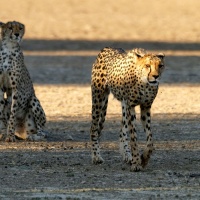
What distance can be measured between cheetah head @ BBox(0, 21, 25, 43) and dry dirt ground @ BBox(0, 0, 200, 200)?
142 centimetres

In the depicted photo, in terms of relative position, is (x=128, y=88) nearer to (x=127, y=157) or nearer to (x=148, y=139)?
(x=148, y=139)

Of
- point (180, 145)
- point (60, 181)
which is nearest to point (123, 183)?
point (60, 181)

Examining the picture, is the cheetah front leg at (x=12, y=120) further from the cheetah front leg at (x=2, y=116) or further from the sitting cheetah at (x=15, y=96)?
the cheetah front leg at (x=2, y=116)

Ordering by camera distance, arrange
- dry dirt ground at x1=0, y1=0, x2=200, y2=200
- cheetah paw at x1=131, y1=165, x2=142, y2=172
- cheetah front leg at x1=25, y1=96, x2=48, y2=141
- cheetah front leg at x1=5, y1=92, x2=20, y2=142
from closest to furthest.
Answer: dry dirt ground at x1=0, y1=0, x2=200, y2=200 → cheetah paw at x1=131, y1=165, x2=142, y2=172 → cheetah front leg at x1=5, y1=92, x2=20, y2=142 → cheetah front leg at x1=25, y1=96, x2=48, y2=141

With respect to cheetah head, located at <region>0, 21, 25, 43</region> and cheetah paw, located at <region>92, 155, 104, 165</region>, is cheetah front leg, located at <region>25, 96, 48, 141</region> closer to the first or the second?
cheetah head, located at <region>0, 21, 25, 43</region>

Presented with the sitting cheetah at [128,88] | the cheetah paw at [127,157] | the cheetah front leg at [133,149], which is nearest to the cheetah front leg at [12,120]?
the sitting cheetah at [128,88]

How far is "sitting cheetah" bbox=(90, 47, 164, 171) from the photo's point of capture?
39.6 ft

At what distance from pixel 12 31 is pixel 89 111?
3.11 metres

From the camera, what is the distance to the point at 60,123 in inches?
637

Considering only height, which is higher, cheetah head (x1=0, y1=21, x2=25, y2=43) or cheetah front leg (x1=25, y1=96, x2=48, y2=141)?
cheetah head (x1=0, y1=21, x2=25, y2=43)

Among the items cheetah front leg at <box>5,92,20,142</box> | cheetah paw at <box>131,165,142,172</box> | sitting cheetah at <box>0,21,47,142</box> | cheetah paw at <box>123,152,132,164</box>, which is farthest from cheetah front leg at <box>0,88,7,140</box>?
cheetah paw at <box>131,165,142,172</box>

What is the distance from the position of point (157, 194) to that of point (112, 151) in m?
2.88

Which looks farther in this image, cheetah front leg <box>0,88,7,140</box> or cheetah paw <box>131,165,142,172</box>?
cheetah front leg <box>0,88,7,140</box>

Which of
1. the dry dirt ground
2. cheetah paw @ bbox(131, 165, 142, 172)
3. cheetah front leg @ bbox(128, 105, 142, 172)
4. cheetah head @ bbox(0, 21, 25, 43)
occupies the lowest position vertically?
the dry dirt ground
